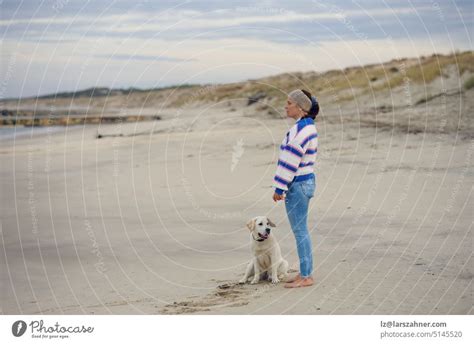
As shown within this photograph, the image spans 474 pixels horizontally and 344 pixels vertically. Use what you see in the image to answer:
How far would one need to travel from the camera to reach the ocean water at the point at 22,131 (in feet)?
84.1

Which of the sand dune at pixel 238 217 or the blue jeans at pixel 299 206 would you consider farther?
the sand dune at pixel 238 217

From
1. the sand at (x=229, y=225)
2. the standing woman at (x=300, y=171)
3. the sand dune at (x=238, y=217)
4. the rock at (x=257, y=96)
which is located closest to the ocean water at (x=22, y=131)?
the sand dune at (x=238, y=217)

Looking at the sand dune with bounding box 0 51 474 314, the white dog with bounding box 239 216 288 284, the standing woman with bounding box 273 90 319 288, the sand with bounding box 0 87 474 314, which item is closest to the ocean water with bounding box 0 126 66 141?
the sand dune with bounding box 0 51 474 314

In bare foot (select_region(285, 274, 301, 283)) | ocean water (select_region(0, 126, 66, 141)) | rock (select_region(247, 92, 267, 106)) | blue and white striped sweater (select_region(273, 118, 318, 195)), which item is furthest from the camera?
rock (select_region(247, 92, 267, 106))

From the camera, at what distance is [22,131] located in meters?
27.5

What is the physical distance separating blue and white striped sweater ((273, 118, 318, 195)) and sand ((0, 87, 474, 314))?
132 cm

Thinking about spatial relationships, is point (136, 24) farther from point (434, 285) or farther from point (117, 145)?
point (434, 285)

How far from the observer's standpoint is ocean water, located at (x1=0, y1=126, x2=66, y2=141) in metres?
25.6

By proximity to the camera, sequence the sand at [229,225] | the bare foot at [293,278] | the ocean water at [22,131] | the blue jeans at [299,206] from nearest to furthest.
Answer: the blue jeans at [299,206], the sand at [229,225], the bare foot at [293,278], the ocean water at [22,131]

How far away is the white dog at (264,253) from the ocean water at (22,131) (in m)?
17.7

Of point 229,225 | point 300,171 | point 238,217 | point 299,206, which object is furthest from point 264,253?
point 238,217

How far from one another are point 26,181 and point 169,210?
5.11 meters

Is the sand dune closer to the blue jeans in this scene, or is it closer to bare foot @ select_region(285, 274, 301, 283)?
bare foot @ select_region(285, 274, 301, 283)

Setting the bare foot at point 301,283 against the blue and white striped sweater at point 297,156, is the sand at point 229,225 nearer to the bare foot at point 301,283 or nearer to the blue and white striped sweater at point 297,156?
the bare foot at point 301,283
